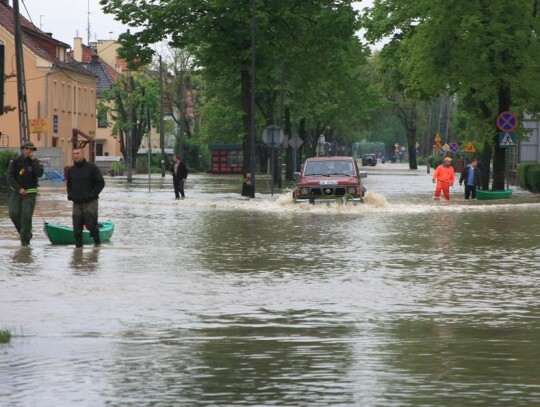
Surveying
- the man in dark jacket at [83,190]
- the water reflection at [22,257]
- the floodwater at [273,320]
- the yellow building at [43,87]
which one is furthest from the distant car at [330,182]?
the yellow building at [43,87]

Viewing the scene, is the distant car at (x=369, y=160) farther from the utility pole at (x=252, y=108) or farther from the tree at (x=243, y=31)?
the utility pole at (x=252, y=108)

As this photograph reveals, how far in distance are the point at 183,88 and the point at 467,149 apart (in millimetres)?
62787

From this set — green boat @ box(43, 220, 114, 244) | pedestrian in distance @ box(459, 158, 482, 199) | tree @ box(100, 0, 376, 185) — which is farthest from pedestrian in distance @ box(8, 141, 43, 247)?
tree @ box(100, 0, 376, 185)

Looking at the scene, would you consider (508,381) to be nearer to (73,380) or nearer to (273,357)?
(273,357)

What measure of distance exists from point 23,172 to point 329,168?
17571mm

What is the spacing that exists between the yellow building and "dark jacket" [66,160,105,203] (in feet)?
179

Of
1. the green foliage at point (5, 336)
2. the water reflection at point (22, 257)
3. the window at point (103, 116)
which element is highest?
the window at point (103, 116)

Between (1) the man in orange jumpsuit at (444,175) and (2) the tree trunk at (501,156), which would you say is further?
(2) the tree trunk at (501,156)

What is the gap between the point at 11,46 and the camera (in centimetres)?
8150

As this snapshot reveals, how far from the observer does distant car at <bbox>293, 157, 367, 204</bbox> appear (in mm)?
39031

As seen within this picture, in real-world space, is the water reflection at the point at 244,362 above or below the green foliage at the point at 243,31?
below

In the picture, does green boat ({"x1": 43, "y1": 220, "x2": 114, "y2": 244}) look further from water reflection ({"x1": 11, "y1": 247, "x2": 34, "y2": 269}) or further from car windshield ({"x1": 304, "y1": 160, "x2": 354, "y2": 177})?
car windshield ({"x1": 304, "y1": 160, "x2": 354, "y2": 177})

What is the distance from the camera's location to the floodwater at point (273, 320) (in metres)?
9.31

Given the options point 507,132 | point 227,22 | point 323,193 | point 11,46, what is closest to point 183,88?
point 11,46
